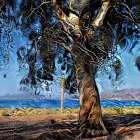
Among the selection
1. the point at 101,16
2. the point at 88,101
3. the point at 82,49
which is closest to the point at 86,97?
the point at 88,101

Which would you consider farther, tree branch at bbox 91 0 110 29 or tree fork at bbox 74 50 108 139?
tree branch at bbox 91 0 110 29

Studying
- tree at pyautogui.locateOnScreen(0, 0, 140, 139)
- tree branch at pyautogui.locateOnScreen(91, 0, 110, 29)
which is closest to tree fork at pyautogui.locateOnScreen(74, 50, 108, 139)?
tree at pyautogui.locateOnScreen(0, 0, 140, 139)

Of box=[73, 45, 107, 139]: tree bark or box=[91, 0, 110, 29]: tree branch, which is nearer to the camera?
box=[73, 45, 107, 139]: tree bark

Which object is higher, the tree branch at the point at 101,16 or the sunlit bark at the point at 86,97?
the tree branch at the point at 101,16

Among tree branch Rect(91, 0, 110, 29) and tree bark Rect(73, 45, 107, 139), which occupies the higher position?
tree branch Rect(91, 0, 110, 29)

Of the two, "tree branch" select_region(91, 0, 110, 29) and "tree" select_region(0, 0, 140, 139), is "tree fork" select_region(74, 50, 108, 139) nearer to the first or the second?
"tree" select_region(0, 0, 140, 139)

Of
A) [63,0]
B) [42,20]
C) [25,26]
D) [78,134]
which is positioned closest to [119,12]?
[63,0]

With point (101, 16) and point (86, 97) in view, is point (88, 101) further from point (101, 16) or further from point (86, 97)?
point (101, 16)

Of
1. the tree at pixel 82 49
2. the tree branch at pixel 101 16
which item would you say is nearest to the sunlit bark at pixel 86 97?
the tree at pixel 82 49

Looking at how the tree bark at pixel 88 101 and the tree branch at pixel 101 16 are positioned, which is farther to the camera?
the tree branch at pixel 101 16

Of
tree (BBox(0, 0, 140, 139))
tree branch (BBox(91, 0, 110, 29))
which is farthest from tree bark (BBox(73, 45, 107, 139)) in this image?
tree branch (BBox(91, 0, 110, 29))

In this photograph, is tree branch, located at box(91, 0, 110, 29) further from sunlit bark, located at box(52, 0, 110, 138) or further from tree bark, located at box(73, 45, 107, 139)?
tree bark, located at box(73, 45, 107, 139)

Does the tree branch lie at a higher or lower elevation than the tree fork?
higher

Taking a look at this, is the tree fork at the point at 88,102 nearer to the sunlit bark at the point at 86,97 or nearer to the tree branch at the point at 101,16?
the sunlit bark at the point at 86,97
